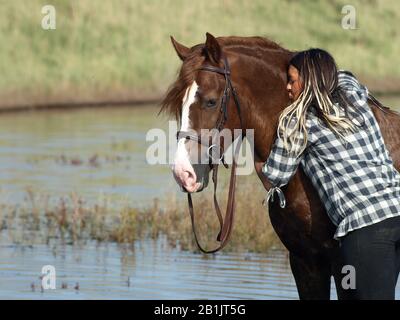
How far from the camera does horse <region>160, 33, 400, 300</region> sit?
617cm

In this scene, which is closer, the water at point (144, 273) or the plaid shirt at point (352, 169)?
the plaid shirt at point (352, 169)

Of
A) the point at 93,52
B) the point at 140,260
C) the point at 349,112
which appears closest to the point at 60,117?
the point at 93,52

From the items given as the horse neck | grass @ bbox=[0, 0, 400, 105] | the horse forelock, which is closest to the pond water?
Answer: the horse neck

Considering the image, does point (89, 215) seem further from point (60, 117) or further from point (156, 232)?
point (60, 117)

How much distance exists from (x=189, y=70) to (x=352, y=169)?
97cm

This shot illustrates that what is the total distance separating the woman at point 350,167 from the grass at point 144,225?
19.5ft

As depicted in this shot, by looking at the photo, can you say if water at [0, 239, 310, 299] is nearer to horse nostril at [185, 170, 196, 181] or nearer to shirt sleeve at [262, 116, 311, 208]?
shirt sleeve at [262, 116, 311, 208]

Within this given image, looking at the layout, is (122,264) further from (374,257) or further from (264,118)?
(374,257)

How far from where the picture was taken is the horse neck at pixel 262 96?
6387 millimetres

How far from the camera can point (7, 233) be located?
1301 centimetres

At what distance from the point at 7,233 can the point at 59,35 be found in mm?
22223

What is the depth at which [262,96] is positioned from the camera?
21.0 feet

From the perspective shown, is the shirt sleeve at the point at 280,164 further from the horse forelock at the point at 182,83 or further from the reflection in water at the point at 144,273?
the reflection in water at the point at 144,273

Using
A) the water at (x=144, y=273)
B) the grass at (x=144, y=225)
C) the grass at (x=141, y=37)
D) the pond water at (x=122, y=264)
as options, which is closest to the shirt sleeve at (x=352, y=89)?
the pond water at (x=122, y=264)
